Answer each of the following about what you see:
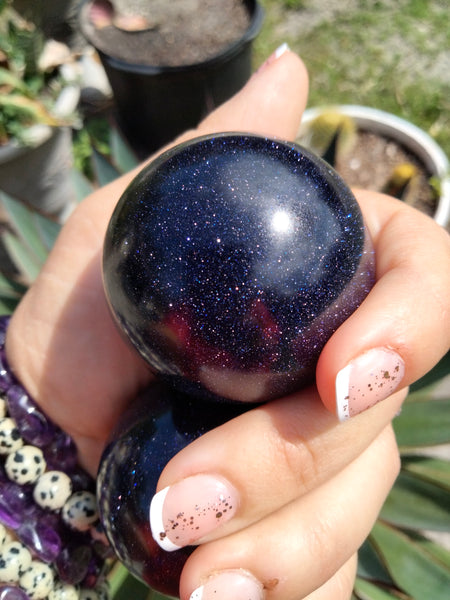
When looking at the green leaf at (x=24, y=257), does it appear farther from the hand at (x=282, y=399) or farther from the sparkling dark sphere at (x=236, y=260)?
the sparkling dark sphere at (x=236, y=260)

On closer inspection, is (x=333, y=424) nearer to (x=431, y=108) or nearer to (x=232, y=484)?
(x=232, y=484)

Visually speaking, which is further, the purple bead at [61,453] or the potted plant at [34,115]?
the potted plant at [34,115]

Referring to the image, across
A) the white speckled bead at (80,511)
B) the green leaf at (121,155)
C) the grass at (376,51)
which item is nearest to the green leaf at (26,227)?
the green leaf at (121,155)

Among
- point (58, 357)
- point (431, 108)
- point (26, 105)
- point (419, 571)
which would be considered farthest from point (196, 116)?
point (419, 571)

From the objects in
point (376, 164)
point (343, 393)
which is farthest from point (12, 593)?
point (376, 164)

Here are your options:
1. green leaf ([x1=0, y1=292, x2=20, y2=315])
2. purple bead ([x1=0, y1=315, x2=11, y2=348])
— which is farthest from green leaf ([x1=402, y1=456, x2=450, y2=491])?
green leaf ([x1=0, y1=292, x2=20, y2=315])

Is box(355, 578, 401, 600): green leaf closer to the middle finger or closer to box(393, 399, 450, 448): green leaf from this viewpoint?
box(393, 399, 450, 448): green leaf
